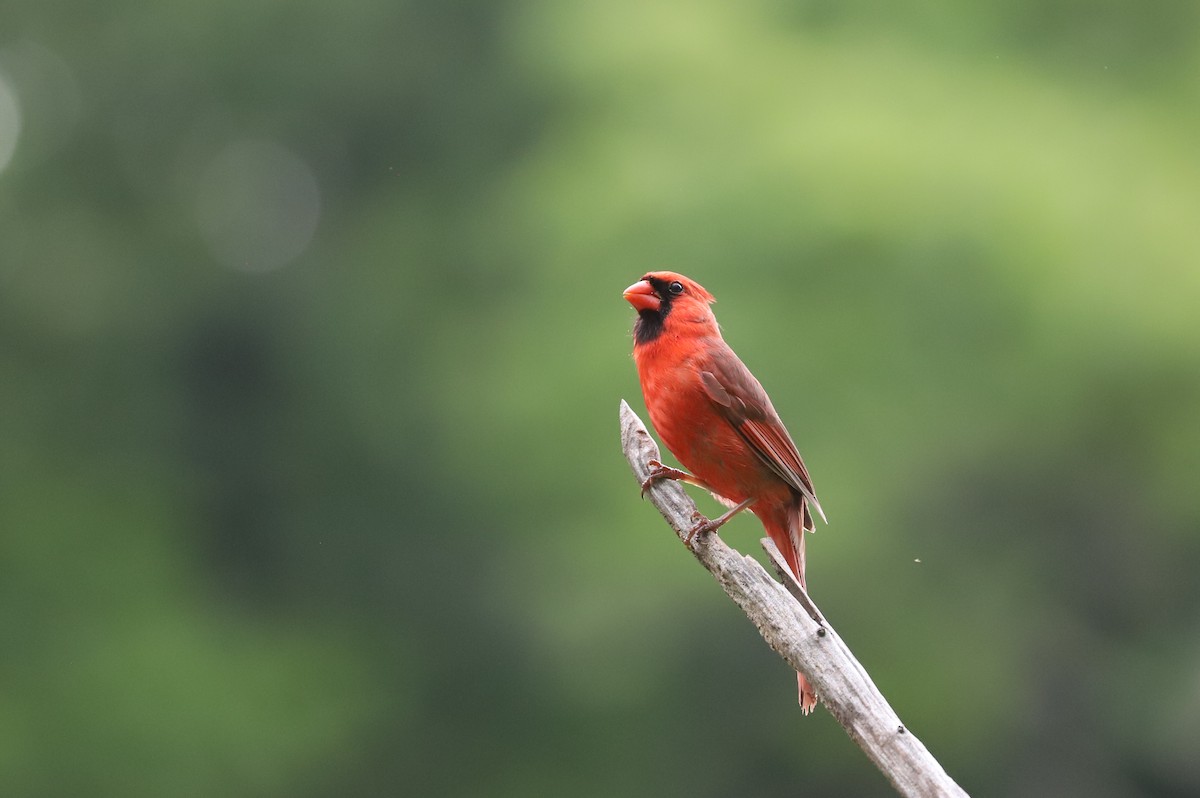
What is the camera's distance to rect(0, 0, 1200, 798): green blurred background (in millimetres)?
7891

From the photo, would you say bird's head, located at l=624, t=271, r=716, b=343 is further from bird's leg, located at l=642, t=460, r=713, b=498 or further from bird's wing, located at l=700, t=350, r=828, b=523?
bird's leg, located at l=642, t=460, r=713, b=498

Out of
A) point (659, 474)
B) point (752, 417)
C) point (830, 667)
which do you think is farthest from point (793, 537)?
point (830, 667)

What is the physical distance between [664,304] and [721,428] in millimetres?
467

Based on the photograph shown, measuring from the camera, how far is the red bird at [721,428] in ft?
12.8

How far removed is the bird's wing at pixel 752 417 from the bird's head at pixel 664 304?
0.60 feet

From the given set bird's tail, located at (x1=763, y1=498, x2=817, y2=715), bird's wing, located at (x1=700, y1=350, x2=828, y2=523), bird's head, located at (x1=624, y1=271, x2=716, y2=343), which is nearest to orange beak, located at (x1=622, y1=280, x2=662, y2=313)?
bird's head, located at (x1=624, y1=271, x2=716, y2=343)

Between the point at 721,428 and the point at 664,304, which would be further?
the point at 664,304

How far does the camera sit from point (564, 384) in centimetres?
838

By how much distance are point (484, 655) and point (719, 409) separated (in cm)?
618

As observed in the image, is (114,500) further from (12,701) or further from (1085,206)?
(1085,206)

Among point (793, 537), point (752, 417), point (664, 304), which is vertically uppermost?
point (664, 304)

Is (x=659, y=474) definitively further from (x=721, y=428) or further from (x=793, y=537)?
(x=793, y=537)

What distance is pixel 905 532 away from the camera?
796 cm

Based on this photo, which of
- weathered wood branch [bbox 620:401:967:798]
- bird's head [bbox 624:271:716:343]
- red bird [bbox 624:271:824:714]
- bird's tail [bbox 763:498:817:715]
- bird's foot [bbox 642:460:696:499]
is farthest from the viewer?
bird's head [bbox 624:271:716:343]
